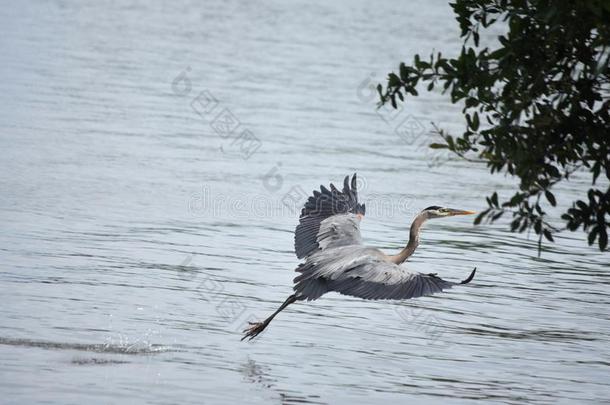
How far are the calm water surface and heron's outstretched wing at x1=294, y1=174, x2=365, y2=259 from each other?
0.75m

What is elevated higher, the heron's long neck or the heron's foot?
the heron's long neck

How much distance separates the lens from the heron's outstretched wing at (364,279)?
9.19 m

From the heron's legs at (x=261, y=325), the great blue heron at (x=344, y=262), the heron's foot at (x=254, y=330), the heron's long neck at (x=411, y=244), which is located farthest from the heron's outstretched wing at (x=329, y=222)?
the heron's foot at (x=254, y=330)

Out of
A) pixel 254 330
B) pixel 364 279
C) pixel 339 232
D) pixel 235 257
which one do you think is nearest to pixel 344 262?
pixel 364 279

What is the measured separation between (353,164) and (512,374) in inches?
352

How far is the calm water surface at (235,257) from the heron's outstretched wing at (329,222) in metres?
0.75

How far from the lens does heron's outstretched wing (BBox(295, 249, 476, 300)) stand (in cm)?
919

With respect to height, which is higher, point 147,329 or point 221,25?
point 221,25

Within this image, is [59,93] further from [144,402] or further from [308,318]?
[144,402]

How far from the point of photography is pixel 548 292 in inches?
492

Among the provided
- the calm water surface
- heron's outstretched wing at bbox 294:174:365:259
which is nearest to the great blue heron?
heron's outstretched wing at bbox 294:174:365:259

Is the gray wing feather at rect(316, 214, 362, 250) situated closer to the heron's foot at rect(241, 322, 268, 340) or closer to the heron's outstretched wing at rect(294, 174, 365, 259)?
the heron's outstretched wing at rect(294, 174, 365, 259)

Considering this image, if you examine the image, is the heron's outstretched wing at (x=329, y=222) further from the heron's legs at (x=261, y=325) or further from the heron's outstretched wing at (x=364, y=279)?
the heron's legs at (x=261, y=325)

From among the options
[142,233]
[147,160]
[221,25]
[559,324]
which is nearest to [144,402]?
[559,324]
